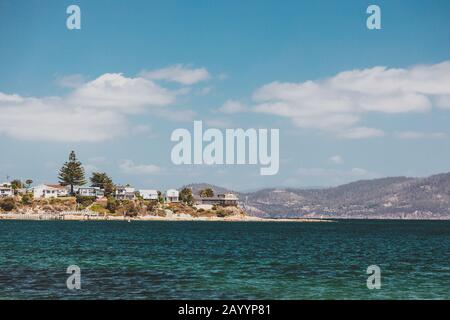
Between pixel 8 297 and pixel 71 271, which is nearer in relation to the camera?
pixel 8 297

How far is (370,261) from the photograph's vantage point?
76.6m

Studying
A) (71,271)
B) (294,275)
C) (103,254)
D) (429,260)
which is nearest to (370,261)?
(429,260)

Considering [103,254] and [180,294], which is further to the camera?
[103,254]

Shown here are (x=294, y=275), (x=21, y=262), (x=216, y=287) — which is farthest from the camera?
(x=21, y=262)

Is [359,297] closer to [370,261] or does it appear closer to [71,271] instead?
[71,271]

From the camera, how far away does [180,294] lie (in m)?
40.4
